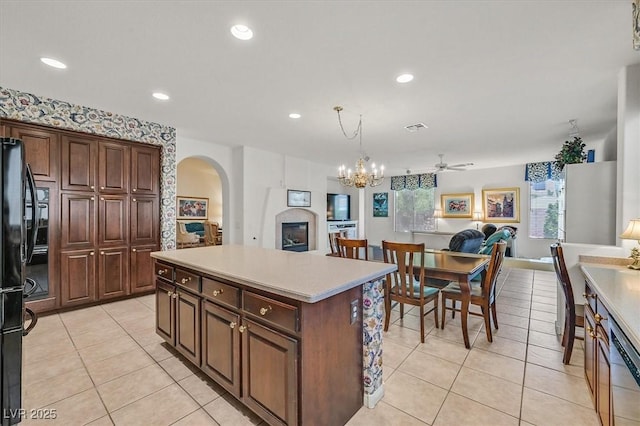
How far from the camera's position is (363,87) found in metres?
2.78

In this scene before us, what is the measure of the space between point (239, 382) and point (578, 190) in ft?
11.9

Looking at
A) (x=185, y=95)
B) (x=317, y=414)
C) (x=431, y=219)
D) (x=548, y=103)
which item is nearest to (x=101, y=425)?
(x=317, y=414)

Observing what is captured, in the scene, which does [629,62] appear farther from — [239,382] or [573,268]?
[239,382]

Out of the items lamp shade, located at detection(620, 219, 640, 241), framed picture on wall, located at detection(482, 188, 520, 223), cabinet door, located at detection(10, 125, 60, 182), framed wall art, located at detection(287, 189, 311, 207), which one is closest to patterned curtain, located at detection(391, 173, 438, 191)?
framed picture on wall, located at detection(482, 188, 520, 223)

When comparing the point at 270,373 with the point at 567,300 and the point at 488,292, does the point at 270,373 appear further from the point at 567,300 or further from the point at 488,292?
the point at 567,300

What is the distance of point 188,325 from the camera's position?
208cm

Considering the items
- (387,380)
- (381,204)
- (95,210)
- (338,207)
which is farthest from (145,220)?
(381,204)

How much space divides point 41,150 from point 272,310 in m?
3.61

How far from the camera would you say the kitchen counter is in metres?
1.04

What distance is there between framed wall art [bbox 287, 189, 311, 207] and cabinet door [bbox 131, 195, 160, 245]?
2794 mm

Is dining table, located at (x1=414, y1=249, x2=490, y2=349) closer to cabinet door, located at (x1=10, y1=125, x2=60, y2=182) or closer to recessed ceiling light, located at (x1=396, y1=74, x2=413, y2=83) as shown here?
recessed ceiling light, located at (x1=396, y1=74, x2=413, y2=83)

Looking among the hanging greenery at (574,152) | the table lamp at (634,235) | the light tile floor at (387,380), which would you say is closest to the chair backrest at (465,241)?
the light tile floor at (387,380)

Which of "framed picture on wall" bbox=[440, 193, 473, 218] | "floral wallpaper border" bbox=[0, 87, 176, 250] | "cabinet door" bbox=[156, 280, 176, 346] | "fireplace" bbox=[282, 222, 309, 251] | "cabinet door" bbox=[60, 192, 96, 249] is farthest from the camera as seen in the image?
"framed picture on wall" bbox=[440, 193, 473, 218]

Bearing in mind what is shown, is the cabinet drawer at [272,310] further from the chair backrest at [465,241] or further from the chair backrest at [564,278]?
the chair backrest at [465,241]
